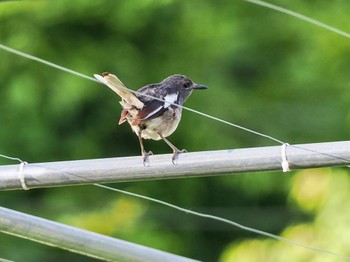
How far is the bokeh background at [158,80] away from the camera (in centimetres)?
1026

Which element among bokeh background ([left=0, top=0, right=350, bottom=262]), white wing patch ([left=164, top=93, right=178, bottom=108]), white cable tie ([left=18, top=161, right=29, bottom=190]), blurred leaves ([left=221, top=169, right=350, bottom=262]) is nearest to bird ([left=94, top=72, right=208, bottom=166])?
white wing patch ([left=164, top=93, right=178, bottom=108])

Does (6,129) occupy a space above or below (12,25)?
below

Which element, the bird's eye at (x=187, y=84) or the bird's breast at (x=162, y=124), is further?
the bird's eye at (x=187, y=84)

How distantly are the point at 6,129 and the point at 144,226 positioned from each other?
1367 millimetres

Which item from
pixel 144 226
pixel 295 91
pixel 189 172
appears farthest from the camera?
pixel 295 91

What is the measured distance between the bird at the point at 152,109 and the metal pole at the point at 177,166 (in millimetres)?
840

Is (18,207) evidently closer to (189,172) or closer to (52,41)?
(52,41)

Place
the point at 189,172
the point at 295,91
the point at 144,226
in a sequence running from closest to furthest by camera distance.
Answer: the point at 189,172 < the point at 144,226 < the point at 295,91

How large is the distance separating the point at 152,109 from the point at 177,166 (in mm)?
1682

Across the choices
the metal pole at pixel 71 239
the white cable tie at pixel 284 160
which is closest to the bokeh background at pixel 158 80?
the metal pole at pixel 71 239

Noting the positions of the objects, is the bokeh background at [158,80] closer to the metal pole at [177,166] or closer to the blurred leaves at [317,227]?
the blurred leaves at [317,227]

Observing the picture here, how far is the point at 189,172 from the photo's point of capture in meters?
4.39

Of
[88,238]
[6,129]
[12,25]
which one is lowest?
[88,238]

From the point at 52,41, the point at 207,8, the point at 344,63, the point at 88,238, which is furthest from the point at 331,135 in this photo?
the point at 88,238
